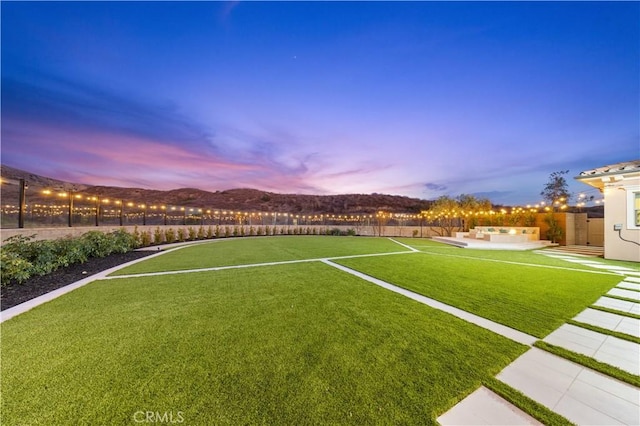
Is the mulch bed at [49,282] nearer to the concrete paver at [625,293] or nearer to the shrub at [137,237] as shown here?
the shrub at [137,237]

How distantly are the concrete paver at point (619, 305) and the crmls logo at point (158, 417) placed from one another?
18.7ft

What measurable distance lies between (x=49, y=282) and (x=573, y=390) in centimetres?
804

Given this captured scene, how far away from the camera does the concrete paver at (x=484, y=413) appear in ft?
4.83

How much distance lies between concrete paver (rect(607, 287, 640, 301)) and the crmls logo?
663 cm

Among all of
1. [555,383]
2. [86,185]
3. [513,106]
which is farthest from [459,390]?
[86,185]

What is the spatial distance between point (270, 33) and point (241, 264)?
33.6 ft

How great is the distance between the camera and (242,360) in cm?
210

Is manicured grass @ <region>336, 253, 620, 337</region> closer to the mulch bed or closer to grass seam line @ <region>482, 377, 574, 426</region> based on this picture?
grass seam line @ <region>482, 377, 574, 426</region>

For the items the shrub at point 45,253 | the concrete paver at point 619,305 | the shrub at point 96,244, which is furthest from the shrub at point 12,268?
the concrete paver at point 619,305

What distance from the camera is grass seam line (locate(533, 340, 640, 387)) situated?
190 cm

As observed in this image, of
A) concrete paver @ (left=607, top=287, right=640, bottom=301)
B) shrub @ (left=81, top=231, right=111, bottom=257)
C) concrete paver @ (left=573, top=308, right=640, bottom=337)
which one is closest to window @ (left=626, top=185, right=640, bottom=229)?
concrete paver @ (left=607, top=287, right=640, bottom=301)

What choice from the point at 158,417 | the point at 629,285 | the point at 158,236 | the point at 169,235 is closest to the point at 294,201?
the point at 169,235

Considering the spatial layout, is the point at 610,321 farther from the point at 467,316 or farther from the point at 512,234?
Result: the point at 512,234

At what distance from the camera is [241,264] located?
684 cm
